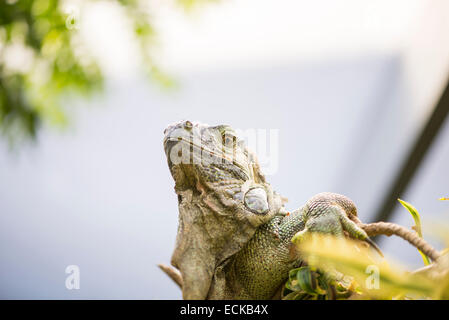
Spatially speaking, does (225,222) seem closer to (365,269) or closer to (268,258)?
(268,258)

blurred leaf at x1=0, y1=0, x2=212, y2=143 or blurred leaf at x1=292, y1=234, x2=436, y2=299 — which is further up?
blurred leaf at x1=0, y1=0, x2=212, y2=143

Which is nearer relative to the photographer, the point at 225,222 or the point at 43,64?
the point at 225,222

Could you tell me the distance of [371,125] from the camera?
4332 mm

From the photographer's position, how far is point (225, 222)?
1167 mm

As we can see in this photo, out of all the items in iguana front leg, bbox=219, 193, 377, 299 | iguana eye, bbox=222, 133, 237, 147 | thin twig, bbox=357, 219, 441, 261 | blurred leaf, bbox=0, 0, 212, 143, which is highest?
blurred leaf, bbox=0, 0, 212, 143

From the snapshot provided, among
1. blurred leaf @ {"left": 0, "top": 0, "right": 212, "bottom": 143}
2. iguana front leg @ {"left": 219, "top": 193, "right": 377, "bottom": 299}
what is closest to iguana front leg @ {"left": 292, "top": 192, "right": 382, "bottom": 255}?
iguana front leg @ {"left": 219, "top": 193, "right": 377, "bottom": 299}

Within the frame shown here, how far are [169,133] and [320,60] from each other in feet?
9.91

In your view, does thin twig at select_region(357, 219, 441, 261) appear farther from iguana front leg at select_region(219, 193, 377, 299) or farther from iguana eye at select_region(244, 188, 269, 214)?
iguana eye at select_region(244, 188, 269, 214)

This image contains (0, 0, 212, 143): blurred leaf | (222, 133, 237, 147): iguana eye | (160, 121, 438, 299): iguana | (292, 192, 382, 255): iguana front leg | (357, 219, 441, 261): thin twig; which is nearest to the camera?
(357, 219, 441, 261): thin twig

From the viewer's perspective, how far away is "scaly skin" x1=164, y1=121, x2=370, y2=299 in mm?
1124

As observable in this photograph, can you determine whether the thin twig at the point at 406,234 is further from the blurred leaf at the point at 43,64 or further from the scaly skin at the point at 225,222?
the blurred leaf at the point at 43,64

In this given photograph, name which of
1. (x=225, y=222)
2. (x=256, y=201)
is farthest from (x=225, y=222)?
(x=256, y=201)

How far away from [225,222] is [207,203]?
3.0 inches

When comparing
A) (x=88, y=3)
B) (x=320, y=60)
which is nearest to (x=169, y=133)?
(x=88, y=3)
